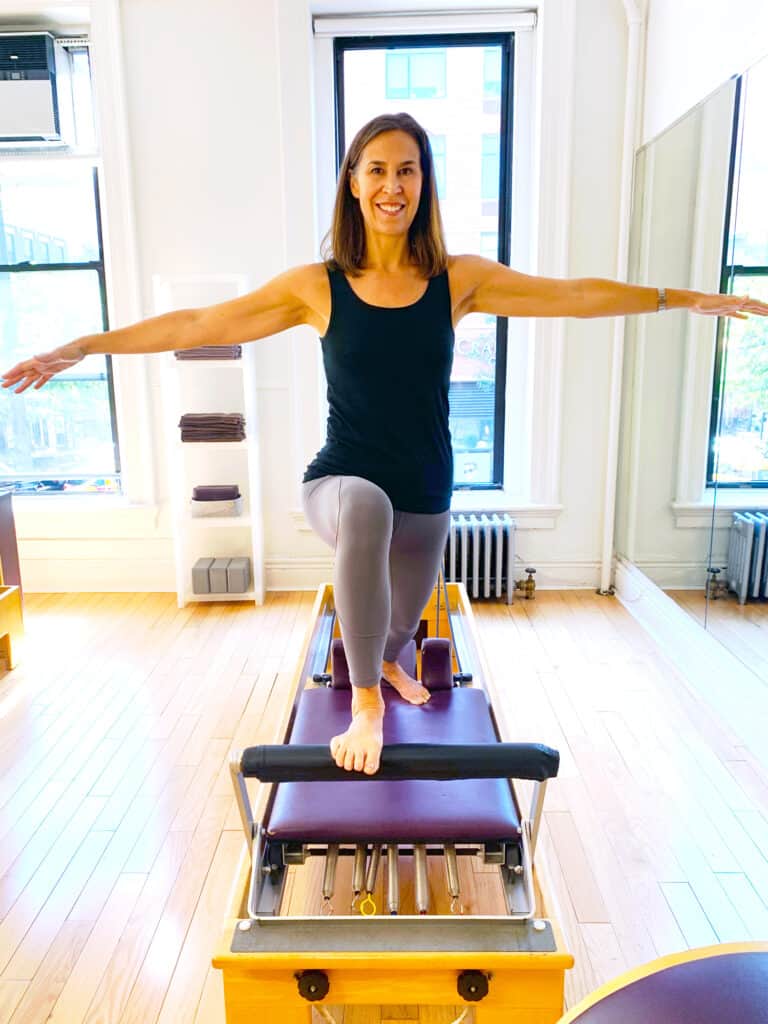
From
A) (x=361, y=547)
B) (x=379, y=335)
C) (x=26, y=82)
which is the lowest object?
(x=361, y=547)

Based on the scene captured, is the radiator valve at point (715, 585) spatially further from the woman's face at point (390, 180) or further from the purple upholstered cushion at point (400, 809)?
the woman's face at point (390, 180)

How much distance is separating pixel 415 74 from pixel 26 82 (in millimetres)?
Answer: 1801

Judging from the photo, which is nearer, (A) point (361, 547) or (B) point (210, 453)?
(A) point (361, 547)

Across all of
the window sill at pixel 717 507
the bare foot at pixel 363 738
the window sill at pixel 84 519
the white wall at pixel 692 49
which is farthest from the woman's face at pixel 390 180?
the window sill at pixel 84 519

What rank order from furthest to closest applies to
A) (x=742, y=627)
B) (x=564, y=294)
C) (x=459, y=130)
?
(x=459, y=130) < (x=742, y=627) < (x=564, y=294)

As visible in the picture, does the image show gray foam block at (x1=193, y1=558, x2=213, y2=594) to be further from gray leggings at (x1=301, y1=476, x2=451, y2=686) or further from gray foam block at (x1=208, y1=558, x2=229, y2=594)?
gray leggings at (x1=301, y1=476, x2=451, y2=686)

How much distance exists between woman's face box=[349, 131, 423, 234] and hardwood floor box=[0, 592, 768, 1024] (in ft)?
3.86

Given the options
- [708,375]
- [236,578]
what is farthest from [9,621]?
[708,375]

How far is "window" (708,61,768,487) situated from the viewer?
2.36 m

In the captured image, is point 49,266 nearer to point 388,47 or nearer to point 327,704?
point 388,47

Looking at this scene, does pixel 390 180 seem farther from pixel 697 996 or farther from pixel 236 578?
pixel 236 578

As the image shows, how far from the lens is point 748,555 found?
8.48 ft

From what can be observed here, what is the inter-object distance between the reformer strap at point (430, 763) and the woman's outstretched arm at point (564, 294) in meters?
0.93

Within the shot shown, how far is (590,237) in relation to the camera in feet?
11.8
